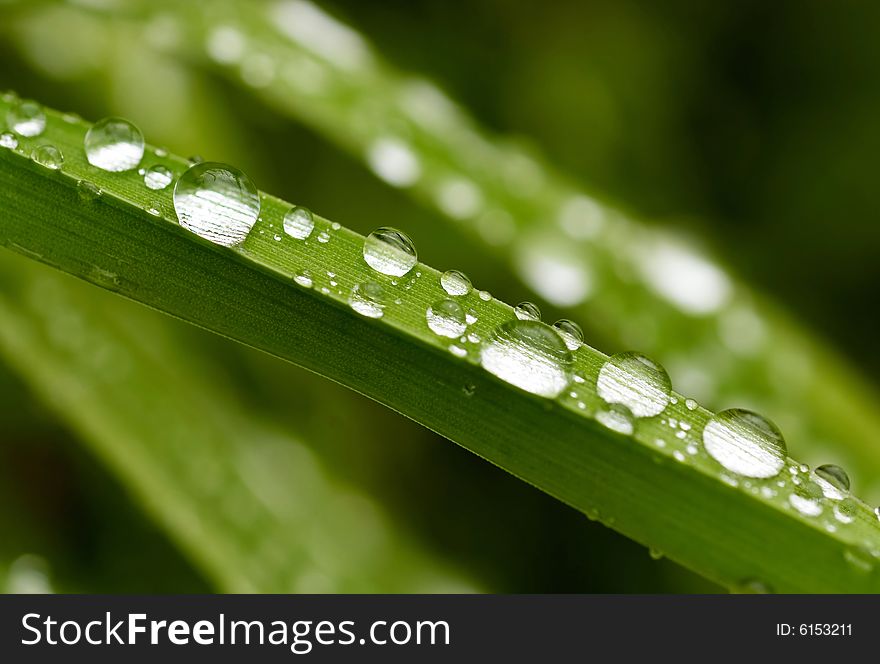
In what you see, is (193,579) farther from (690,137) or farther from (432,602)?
(690,137)

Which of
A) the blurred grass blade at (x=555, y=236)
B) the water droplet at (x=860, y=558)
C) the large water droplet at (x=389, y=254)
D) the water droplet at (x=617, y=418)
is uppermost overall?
the blurred grass blade at (x=555, y=236)

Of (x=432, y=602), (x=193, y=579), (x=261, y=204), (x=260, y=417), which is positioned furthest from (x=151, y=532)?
(x=261, y=204)

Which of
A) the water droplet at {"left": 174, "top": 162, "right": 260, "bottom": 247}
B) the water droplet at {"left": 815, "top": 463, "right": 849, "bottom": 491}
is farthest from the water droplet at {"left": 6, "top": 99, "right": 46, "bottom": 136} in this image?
the water droplet at {"left": 815, "top": 463, "right": 849, "bottom": 491}

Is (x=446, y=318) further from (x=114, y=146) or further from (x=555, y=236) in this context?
(x=555, y=236)

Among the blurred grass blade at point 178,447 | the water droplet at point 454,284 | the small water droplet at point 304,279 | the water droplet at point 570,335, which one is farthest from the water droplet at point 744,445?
the blurred grass blade at point 178,447

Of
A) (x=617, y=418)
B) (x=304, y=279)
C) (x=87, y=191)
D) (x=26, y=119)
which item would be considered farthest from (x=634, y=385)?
(x=26, y=119)

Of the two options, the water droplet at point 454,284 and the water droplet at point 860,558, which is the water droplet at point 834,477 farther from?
the water droplet at point 454,284
